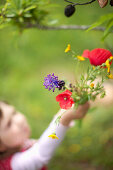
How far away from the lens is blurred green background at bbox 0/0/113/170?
158cm

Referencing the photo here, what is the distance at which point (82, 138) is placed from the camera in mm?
1710

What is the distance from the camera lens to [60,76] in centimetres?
205

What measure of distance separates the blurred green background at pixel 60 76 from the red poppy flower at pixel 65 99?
0.44m

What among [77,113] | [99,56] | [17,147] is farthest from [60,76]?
[99,56]

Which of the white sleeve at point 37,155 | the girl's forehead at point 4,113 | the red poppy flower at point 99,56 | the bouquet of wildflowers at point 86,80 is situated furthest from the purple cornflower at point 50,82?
the girl's forehead at point 4,113

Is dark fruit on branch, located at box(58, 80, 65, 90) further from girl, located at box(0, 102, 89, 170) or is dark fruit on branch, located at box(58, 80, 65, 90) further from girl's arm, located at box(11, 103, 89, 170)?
girl, located at box(0, 102, 89, 170)

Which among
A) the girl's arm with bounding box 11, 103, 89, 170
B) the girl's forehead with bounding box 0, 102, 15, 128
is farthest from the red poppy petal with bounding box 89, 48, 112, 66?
the girl's forehead with bounding box 0, 102, 15, 128

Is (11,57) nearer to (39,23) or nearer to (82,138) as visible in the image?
(82,138)

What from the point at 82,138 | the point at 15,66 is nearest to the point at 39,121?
the point at 82,138

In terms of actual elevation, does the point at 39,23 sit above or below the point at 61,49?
below

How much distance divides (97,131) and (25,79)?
1.12 meters

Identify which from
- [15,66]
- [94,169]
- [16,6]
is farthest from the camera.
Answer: [15,66]

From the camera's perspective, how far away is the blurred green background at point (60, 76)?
158 cm

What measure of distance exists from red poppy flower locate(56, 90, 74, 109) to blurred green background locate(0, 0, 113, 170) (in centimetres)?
44
